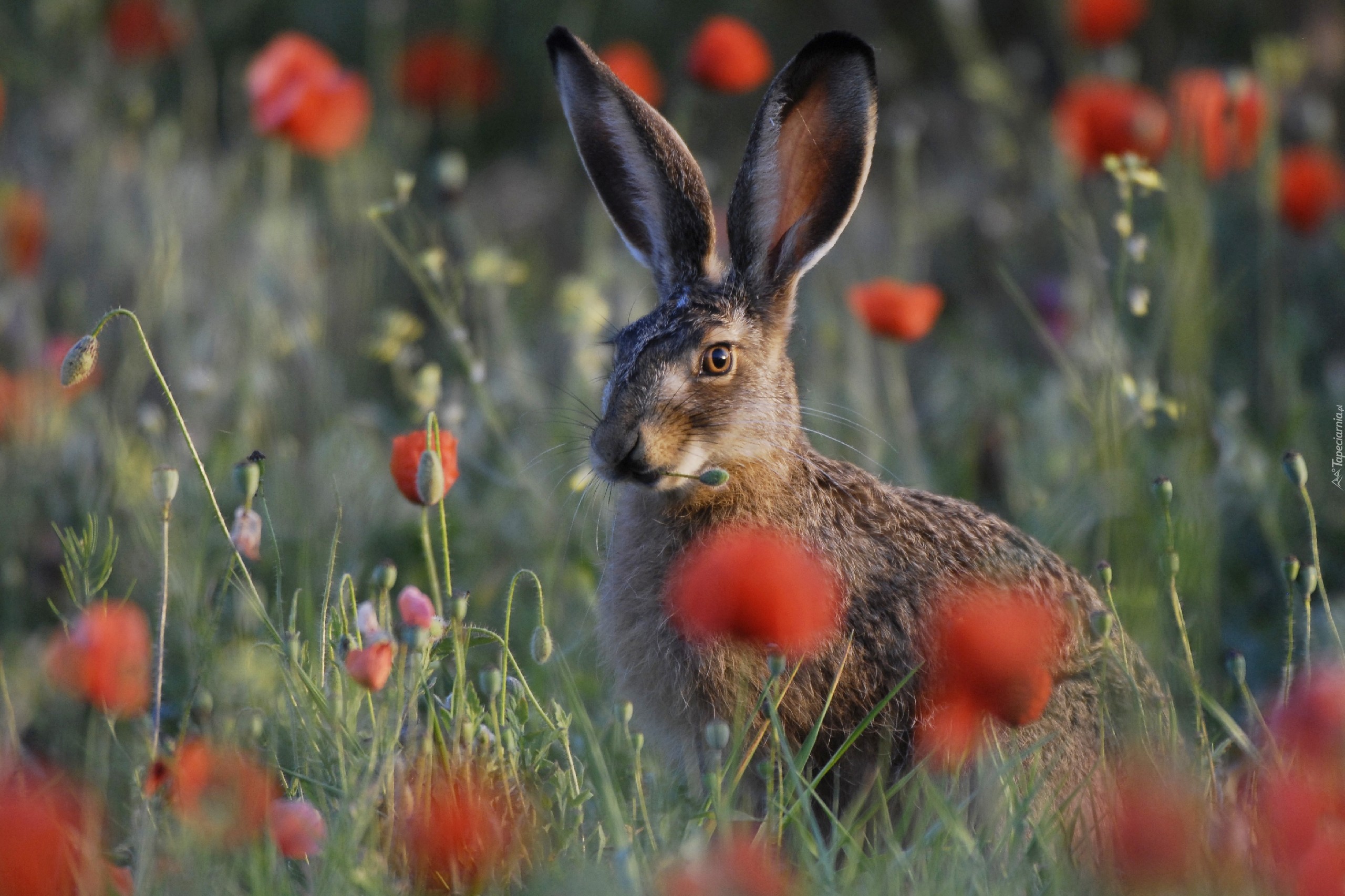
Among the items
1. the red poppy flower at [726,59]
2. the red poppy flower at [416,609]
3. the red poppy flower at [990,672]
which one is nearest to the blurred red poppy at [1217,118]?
the red poppy flower at [726,59]

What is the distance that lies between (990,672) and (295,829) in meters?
1.19

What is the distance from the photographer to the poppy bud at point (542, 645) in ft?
8.67

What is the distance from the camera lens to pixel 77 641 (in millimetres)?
2625

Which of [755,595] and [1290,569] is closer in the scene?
[755,595]

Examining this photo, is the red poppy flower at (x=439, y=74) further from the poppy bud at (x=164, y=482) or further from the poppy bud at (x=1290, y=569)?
the poppy bud at (x=1290, y=569)

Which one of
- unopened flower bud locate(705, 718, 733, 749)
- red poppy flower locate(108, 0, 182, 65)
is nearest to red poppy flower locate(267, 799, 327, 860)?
unopened flower bud locate(705, 718, 733, 749)

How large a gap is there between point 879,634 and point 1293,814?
1447 mm

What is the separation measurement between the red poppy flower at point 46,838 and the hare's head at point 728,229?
1349 mm

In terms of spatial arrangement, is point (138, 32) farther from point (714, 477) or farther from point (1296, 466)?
point (1296, 466)

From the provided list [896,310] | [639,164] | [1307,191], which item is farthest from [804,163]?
[1307,191]

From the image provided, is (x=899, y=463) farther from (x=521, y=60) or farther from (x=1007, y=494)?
(x=521, y=60)

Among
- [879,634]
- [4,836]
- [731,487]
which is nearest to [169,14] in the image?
[731,487]

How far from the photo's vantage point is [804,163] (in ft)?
12.8

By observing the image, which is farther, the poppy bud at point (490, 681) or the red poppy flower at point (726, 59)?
Result: the red poppy flower at point (726, 59)
